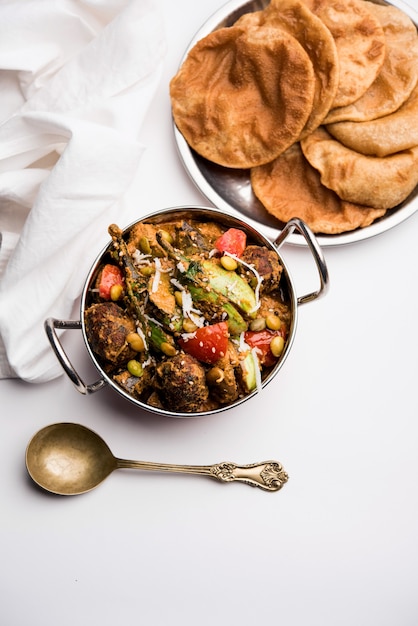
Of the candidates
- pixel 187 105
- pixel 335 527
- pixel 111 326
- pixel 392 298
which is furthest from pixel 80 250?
pixel 335 527

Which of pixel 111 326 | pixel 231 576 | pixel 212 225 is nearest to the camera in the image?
pixel 111 326

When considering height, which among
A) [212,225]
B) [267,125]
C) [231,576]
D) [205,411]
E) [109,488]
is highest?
[267,125]

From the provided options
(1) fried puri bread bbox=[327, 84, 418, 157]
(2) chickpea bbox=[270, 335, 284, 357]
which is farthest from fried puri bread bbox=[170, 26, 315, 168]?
(2) chickpea bbox=[270, 335, 284, 357]

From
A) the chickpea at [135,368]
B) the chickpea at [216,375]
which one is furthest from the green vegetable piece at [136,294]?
the chickpea at [216,375]

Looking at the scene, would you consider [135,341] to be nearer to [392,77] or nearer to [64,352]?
[64,352]

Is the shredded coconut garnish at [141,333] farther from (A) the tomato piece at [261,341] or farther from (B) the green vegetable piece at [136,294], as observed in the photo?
(A) the tomato piece at [261,341]

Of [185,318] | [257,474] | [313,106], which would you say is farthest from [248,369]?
[313,106]

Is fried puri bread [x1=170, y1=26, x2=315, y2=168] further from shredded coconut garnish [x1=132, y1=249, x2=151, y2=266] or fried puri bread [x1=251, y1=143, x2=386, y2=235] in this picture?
shredded coconut garnish [x1=132, y1=249, x2=151, y2=266]

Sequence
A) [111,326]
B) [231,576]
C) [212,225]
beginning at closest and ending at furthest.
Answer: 1. [111,326]
2. [212,225]
3. [231,576]

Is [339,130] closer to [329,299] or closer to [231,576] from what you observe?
[329,299]
